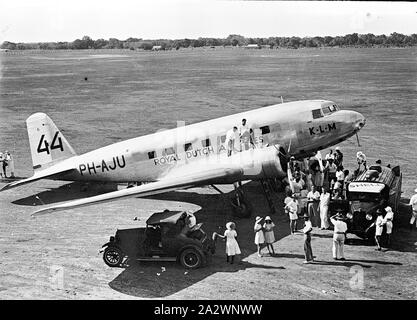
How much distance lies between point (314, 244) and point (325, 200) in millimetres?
1823

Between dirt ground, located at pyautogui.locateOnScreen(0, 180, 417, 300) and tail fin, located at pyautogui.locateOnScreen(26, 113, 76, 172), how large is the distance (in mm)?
3615

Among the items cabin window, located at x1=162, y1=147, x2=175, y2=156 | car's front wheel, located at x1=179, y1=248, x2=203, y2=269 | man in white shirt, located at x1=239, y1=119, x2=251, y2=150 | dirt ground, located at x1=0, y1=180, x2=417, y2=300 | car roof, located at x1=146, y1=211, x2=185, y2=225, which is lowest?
dirt ground, located at x1=0, y1=180, x2=417, y2=300

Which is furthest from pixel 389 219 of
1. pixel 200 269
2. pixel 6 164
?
pixel 6 164

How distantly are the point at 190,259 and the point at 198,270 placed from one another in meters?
0.42

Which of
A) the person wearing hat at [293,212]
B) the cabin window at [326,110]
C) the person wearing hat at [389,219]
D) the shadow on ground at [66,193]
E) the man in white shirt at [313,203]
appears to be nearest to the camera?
the person wearing hat at [389,219]

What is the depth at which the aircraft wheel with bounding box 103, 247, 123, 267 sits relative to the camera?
1570cm

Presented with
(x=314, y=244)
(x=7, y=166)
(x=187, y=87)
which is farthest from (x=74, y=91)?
(x=314, y=244)

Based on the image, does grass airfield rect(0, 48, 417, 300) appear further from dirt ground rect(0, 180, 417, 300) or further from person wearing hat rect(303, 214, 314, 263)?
person wearing hat rect(303, 214, 314, 263)

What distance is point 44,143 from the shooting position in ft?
77.3

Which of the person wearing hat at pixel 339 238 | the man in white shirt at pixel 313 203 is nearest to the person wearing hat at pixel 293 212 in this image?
the man in white shirt at pixel 313 203

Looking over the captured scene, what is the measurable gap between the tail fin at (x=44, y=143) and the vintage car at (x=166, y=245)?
9074 mm

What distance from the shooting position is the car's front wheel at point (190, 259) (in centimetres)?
1534

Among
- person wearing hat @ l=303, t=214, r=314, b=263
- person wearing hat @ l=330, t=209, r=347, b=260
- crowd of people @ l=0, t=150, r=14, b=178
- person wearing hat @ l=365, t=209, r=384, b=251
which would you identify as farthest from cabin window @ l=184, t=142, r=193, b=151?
crowd of people @ l=0, t=150, r=14, b=178

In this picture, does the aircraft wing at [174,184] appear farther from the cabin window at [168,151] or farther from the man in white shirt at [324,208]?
the man in white shirt at [324,208]
